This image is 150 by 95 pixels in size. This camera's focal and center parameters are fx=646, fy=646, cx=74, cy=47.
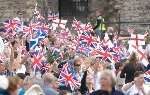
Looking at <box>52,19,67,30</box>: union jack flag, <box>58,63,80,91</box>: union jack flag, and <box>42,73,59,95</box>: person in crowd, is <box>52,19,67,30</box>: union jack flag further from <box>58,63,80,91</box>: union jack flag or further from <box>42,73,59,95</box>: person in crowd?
<box>42,73,59,95</box>: person in crowd

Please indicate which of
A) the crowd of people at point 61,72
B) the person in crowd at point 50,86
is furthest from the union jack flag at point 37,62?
the person in crowd at point 50,86

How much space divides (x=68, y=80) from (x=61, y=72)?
541mm

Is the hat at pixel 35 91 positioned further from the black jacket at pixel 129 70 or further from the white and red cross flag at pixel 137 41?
A: the white and red cross flag at pixel 137 41

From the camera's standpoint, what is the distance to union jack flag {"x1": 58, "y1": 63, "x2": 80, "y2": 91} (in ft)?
42.5

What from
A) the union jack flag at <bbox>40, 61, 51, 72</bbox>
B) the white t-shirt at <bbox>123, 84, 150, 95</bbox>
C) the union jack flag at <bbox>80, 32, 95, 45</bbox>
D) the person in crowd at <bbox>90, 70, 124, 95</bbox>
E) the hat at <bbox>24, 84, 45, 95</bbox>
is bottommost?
the union jack flag at <bbox>40, 61, 51, 72</bbox>

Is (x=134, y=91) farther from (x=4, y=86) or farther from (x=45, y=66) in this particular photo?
(x=45, y=66)

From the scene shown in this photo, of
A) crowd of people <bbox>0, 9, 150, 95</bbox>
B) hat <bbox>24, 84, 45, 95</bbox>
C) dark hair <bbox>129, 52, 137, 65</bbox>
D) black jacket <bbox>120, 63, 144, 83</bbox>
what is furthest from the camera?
dark hair <bbox>129, 52, 137, 65</bbox>

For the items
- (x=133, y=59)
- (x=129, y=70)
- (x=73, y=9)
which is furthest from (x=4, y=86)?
(x=73, y=9)

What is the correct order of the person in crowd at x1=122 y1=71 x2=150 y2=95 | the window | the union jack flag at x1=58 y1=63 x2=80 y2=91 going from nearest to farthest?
the person in crowd at x1=122 y1=71 x2=150 y2=95 < the union jack flag at x1=58 y1=63 x2=80 y2=91 < the window

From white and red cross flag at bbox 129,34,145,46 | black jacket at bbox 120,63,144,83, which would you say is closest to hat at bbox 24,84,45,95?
black jacket at bbox 120,63,144,83

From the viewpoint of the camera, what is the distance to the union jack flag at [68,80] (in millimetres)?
12945

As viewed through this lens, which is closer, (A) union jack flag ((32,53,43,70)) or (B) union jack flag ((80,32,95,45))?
(A) union jack flag ((32,53,43,70))

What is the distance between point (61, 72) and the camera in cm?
1348

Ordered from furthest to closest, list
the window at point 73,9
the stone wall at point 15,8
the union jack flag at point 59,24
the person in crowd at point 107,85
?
the stone wall at point 15,8 → the window at point 73,9 → the union jack flag at point 59,24 → the person in crowd at point 107,85
